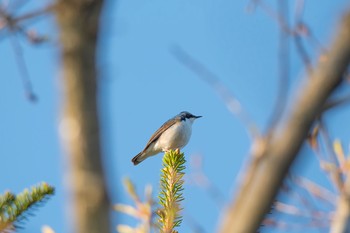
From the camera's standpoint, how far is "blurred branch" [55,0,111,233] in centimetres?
151

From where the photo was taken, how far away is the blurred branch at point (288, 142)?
145 cm

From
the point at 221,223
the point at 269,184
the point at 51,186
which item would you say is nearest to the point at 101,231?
the point at 221,223

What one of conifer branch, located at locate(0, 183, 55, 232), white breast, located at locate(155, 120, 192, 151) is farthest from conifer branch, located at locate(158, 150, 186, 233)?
white breast, located at locate(155, 120, 192, 151)

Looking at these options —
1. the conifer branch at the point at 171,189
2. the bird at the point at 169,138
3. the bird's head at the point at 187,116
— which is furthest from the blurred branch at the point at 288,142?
the bird's head at the point at 187,116

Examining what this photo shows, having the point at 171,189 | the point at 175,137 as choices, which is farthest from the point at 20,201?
the point at 175,137

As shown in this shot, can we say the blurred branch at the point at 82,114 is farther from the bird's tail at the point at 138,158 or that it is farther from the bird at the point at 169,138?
the bird's tail at the point at 138,158

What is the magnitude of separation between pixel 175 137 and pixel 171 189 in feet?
22.1

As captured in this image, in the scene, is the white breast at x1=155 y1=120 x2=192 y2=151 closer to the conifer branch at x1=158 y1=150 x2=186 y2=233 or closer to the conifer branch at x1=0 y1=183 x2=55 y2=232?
the conifer branch at x1=158 y1=150 x2=186 y2=233

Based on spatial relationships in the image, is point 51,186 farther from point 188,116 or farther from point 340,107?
point 188,116

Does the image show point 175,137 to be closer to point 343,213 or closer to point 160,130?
point 160,130

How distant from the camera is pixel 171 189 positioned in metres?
3.97

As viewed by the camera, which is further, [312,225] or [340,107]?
[312,225]

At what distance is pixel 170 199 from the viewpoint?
3.90m

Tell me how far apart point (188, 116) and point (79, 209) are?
10252 millimetres
